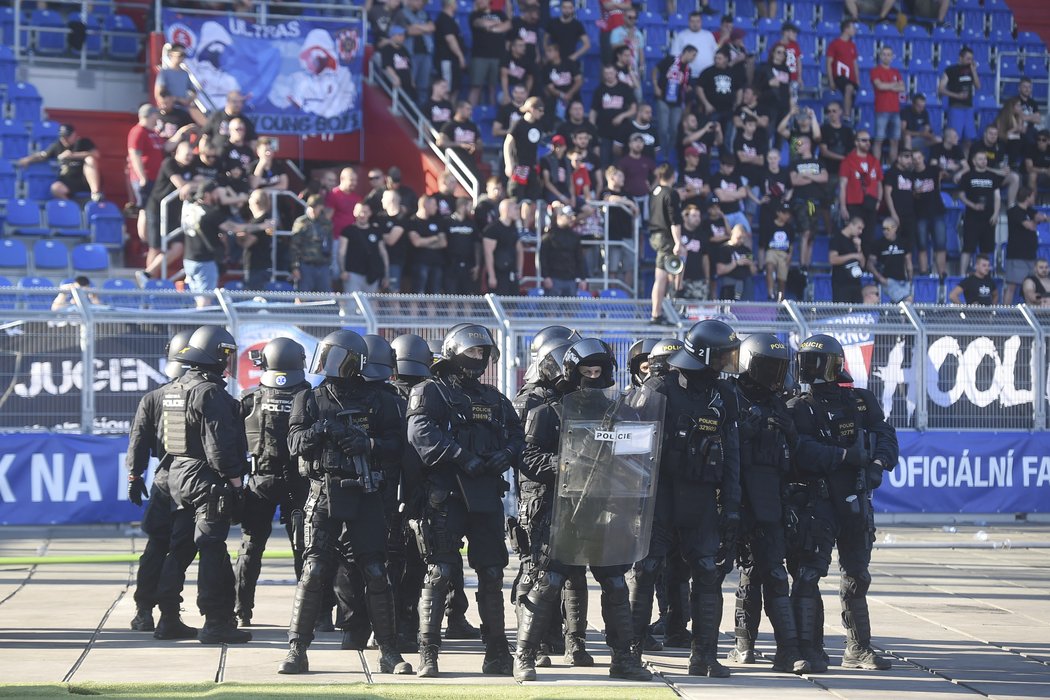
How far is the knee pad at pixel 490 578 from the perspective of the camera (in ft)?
28.4

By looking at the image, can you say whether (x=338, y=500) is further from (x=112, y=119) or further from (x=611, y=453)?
(x=112, y=119)

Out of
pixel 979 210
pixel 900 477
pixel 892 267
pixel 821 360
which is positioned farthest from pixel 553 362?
pixel 979 210

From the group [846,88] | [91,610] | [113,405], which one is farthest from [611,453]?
[846,88]

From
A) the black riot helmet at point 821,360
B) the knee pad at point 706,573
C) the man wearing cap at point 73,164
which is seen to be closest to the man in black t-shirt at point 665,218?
the man wearing cap at point 73,164

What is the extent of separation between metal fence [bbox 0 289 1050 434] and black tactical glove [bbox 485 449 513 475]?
5.90 metres

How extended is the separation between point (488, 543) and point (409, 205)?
10388mm

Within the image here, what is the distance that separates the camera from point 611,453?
8.59m

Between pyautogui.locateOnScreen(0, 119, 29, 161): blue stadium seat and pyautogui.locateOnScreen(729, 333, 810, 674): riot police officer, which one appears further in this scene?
pyautogui.locateOnScreen(0, 119, 29, 161): blue stadium seat

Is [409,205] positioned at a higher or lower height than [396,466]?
higher

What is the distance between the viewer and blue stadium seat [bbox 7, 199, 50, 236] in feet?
62.7

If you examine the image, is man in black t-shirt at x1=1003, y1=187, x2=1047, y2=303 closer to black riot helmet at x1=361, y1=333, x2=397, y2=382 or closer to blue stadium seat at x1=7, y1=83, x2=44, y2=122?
blue stadium seat at x1=7, y1=83, x2=44, y2=122

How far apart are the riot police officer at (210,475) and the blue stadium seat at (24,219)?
10.3m

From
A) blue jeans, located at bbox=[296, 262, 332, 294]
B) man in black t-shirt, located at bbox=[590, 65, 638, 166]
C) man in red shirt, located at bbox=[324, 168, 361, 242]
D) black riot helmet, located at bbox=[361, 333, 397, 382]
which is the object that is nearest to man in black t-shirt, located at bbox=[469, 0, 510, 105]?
man in black t-shirt, located at bbox=[590, 65, 638, 166]

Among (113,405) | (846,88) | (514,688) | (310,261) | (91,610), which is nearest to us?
(514,688)
